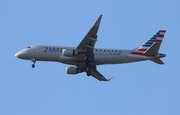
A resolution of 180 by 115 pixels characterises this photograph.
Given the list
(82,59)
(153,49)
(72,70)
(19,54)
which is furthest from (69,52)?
(153,49)

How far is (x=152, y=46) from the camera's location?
221 feet

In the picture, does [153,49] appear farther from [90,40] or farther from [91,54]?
[91,54]

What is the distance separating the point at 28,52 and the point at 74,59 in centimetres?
958

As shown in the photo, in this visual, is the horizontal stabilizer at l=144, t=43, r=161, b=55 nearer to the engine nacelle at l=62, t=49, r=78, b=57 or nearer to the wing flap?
the engine nacelle at l=62, t=49, r=78, b=57

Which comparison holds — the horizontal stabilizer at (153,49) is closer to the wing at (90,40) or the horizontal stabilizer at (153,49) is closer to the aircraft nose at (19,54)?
the wing at (90,40)

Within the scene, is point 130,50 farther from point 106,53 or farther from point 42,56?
point 42,56

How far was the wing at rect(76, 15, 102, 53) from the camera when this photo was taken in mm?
66669

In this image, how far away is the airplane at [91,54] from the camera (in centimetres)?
Answer: 6862

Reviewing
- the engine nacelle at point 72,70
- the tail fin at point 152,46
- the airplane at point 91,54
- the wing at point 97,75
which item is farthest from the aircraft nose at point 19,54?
the tail fin at point 152,46

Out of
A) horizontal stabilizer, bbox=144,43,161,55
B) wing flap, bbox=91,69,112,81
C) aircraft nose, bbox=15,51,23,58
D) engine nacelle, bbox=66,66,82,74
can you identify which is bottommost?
wing flap, bbox=91,69,112,81

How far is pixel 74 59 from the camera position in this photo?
2852 inches

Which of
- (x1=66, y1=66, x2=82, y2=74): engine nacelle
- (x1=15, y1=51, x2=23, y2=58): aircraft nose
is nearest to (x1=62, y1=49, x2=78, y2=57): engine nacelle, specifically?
(x1=66, y1=66, x2=82, y2=74): engine nacelle

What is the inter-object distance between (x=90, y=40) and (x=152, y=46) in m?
10.5

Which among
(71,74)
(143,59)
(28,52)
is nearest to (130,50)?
(143,59)
